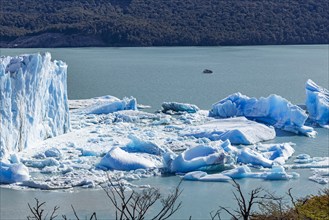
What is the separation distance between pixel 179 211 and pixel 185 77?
702 inches

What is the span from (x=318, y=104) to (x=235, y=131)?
2841 millimetres

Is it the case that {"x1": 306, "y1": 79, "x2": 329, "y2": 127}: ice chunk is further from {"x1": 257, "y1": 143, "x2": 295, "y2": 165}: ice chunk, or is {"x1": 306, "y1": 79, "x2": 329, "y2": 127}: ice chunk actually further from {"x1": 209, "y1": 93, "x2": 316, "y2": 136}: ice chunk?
{"x1": 257, "y1": 143, "x2": 295, "y2": 165}: ice chunk

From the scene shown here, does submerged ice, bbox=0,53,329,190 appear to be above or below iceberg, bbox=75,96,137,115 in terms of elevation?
above

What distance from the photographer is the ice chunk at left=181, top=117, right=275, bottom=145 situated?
13.5 m

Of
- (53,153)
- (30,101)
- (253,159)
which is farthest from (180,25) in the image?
(253,159)

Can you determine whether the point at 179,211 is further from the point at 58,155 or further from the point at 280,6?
the point at 280,6

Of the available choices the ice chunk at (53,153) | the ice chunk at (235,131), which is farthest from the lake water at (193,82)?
the ice chunk at (53,153)

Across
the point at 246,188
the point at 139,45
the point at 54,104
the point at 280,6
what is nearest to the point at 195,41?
the point at 139,45

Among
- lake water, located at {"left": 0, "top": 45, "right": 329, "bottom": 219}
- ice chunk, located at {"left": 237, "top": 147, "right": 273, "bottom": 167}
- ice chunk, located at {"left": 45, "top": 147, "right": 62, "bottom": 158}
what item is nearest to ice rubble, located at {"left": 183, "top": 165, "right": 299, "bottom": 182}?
lake water, located at {"left": 0, "top": 45, "right": 329, "bottom": 219}

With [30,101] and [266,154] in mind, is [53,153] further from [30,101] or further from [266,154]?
[266,154]

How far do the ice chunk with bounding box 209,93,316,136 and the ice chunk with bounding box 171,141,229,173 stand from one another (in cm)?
380

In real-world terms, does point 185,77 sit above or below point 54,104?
below

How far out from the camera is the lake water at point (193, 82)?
9562 millimetres

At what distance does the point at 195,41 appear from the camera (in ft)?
159
